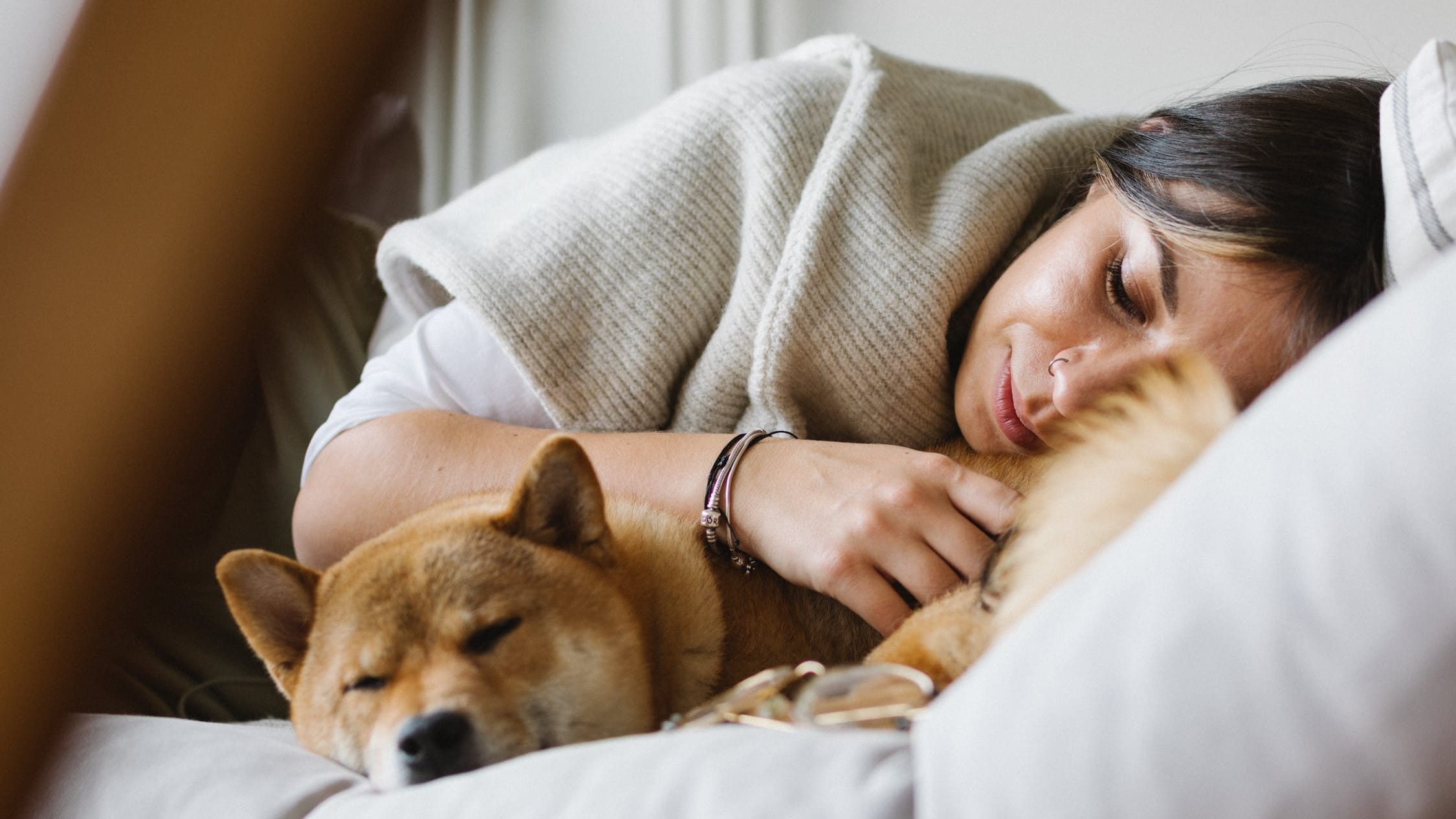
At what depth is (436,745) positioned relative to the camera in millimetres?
597

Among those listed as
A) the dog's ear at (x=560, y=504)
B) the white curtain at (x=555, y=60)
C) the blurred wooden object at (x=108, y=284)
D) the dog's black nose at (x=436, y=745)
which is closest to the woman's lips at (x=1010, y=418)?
the dog's ear at (x=560, y=504)

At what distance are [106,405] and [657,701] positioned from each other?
1.57 ft

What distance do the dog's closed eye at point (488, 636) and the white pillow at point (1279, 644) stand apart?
1.13 feet

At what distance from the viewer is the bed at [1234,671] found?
14.1 inches

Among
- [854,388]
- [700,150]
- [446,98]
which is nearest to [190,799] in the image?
[854,388]

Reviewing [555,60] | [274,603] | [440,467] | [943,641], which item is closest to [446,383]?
[440,467]

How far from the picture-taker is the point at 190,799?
59cm

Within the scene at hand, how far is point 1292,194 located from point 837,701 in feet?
1.92

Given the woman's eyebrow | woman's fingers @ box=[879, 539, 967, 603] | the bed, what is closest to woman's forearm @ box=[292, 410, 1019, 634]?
woman's fingers @ box=[879, 539, 967, 603]

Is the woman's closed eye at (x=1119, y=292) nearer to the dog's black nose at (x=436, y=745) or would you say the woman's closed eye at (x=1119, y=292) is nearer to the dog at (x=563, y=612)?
the dog at (x=563, y=612)

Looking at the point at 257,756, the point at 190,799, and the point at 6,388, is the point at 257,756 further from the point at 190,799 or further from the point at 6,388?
the point at 6,388

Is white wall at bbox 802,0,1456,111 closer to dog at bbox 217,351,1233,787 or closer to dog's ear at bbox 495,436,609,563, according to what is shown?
dog at bbox 217,351,1233,787

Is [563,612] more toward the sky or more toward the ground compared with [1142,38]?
more toward the ground

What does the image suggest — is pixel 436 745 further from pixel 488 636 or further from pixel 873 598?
pixel 873 598
